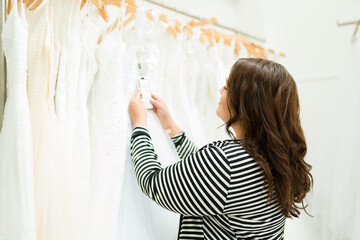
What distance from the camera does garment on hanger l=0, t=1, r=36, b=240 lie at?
1.83 feet

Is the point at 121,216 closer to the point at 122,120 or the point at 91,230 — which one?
the point at 91,230

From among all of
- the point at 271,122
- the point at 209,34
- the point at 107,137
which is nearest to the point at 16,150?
the point at 107,137

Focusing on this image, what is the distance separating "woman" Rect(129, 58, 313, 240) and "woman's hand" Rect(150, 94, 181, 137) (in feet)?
0.57

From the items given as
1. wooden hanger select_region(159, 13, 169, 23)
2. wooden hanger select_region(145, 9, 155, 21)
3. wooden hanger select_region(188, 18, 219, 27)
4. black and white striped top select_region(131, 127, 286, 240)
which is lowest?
black and white striped top select_region(131, 127, 286, 240)

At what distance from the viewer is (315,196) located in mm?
1436

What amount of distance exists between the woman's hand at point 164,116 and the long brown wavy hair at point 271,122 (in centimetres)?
26

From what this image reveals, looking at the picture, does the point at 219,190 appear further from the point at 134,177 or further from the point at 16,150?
the point at 16,150

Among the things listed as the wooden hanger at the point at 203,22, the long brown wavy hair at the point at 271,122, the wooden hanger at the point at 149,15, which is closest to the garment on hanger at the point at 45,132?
the wooden hanger at the point at 149,15

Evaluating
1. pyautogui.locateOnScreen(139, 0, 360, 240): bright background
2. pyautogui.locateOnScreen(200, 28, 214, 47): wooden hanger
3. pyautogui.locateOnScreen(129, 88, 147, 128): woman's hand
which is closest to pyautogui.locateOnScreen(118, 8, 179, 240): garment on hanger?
pyautogui.locateOnScreen(129, 88, 147, 128): woman's hand

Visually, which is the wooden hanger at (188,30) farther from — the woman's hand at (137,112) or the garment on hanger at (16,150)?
the garment on hanger at (16,150)

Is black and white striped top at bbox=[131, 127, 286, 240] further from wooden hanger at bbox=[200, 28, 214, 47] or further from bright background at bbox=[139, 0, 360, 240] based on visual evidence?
bright background at bbox=[139, 0, 360, 240]

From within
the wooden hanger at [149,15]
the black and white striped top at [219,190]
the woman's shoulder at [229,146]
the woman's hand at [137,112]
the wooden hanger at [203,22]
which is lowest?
the black and white striped top at [219,190]

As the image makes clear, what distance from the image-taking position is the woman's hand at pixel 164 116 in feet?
2.96

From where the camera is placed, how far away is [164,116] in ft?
2.99
